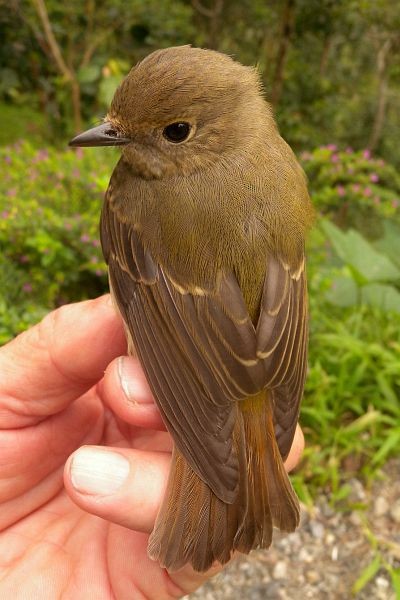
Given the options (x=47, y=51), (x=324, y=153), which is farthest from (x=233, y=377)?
(x=47, y=51)

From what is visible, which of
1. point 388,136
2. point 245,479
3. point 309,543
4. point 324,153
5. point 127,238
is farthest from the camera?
point 388,136

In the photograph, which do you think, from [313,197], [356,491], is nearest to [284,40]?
[313,197]

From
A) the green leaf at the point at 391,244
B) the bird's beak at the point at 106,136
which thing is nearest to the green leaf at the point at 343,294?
the green leaf at the point at 391,244

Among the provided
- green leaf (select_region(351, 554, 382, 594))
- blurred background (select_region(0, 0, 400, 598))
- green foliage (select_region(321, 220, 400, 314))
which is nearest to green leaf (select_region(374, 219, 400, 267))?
blurred background (select_region(0, 0, 400, 598))

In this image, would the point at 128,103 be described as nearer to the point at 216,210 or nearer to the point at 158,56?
the point at 158,56

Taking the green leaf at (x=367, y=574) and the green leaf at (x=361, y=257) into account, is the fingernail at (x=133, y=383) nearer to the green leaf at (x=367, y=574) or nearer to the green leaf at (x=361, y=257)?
the green leaf at (x=367, y=574)

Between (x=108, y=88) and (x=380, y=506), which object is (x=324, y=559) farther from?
(x=108, y=88)
